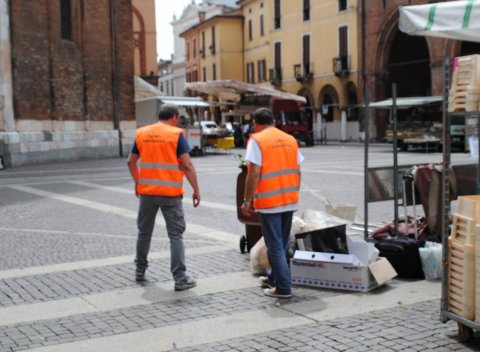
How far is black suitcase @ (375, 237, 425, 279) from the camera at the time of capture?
21.5ft

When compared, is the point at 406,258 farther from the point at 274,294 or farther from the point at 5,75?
the point at 5,75

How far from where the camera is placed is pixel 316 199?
42.2 ft

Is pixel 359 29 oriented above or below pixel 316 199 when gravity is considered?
above

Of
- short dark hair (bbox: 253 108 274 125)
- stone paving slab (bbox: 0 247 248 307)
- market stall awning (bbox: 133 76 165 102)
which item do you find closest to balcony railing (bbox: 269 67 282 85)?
market stall awning (bbox: 133 76 165 102)

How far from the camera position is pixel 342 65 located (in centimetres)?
4519

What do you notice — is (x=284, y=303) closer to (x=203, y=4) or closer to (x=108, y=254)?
(x=108, y=254)

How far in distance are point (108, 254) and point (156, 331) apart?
319cm

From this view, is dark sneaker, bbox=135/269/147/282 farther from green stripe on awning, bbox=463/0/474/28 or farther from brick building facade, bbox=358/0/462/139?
brick building facade, bbox=358/0/462/139

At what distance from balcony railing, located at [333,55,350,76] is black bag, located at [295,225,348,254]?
39.2m

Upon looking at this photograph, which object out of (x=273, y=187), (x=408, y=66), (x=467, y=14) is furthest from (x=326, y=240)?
(x=408, y=66)

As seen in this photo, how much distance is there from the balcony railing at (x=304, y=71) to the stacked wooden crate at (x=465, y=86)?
146ft

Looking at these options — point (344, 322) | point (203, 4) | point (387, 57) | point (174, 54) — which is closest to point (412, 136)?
point (387, 57)

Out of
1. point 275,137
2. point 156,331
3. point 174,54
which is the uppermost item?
point 174,54

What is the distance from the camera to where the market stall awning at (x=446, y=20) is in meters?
4.60
